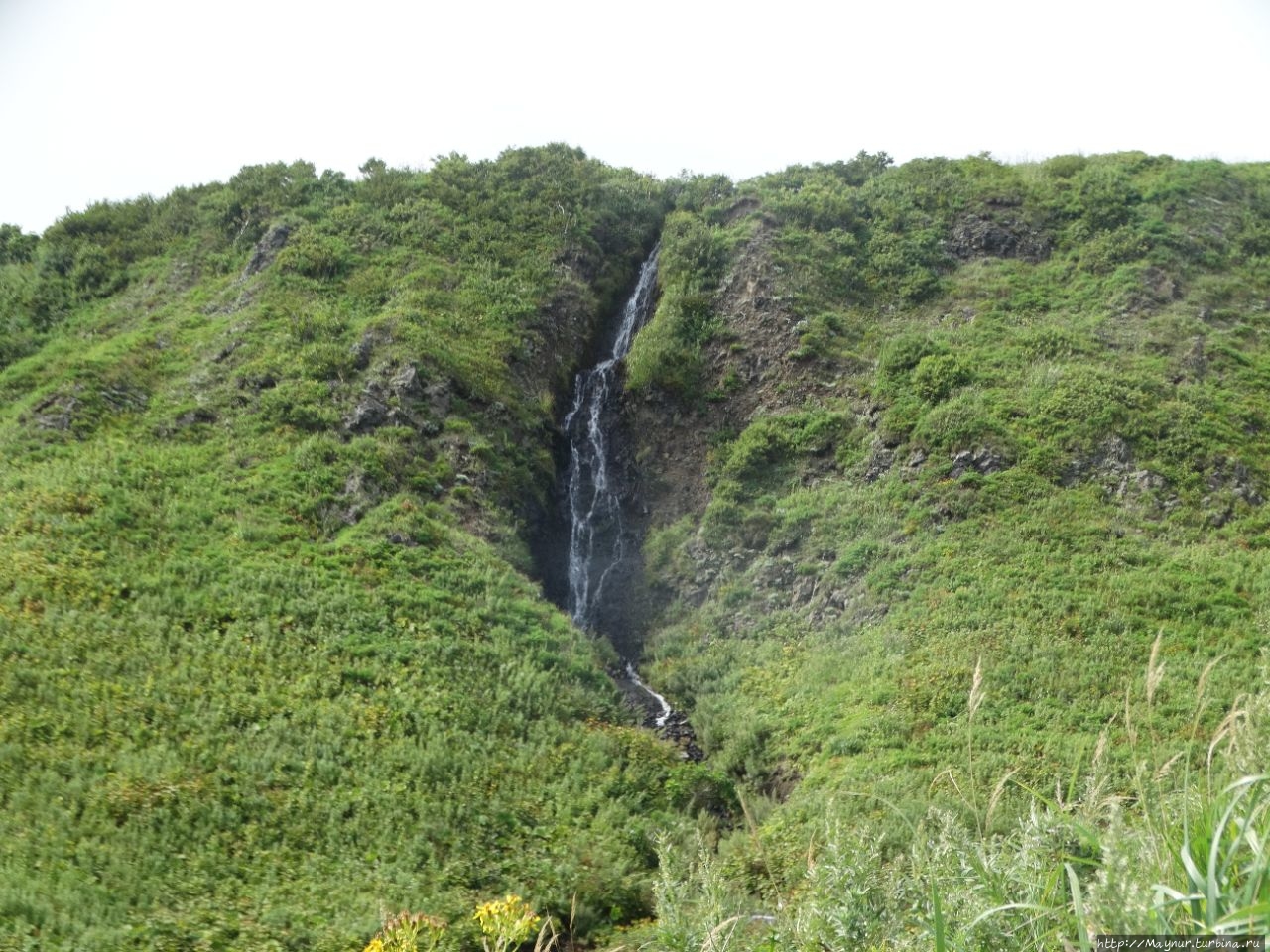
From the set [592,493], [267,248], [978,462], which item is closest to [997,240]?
[978,462]

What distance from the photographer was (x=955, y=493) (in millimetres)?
21797

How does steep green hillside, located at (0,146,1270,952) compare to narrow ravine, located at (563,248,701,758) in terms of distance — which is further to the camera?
narrow ravine, located at (563,248,701,758)

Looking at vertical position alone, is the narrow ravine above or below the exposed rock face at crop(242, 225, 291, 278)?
below

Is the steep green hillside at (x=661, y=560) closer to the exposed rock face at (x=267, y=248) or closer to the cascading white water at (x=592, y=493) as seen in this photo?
the exposed rock face at (x=267, y=248)

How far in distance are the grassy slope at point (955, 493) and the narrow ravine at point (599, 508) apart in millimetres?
954

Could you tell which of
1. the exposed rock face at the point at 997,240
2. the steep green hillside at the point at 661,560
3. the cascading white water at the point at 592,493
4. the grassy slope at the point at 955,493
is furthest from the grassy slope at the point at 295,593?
the exposed rock face at the point at 997,240

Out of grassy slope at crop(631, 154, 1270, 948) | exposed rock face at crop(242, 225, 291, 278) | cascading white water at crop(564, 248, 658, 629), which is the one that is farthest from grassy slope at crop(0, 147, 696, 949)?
grassy slope at crop(631, 154, 1270, 948)

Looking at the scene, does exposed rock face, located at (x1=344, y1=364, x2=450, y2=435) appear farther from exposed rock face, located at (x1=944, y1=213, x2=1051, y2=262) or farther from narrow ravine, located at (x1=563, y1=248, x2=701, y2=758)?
exposed rock face, located at (x1=944, y1=213, x2=1051, y2=262)

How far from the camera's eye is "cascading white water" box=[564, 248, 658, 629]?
82.8ft

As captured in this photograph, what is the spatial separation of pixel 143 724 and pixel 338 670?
3.38 metres

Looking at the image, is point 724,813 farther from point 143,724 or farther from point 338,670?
point 143,724

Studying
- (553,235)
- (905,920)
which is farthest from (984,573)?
(553,235)

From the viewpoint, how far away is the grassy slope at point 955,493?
1441cm

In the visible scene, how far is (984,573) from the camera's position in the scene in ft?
63.2
